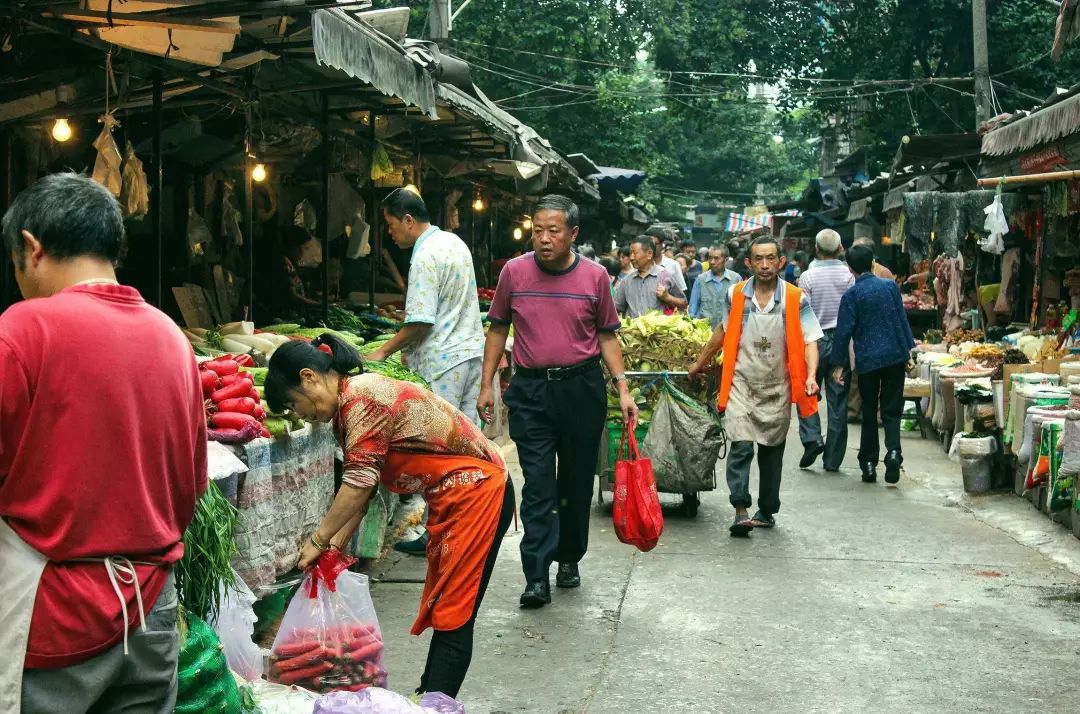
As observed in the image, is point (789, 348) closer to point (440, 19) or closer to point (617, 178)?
point (440, 19)

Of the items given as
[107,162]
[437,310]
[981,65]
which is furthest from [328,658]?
[981,65]

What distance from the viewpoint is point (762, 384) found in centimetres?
834

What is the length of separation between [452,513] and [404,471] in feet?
0.70

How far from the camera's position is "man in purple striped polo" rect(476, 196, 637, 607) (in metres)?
6.43

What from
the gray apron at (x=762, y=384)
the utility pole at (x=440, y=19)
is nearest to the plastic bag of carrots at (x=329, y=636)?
the gray apron at (x=762, y=384)

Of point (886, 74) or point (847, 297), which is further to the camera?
point (886, 74)

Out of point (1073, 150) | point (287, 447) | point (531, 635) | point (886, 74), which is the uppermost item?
point (886, 74)

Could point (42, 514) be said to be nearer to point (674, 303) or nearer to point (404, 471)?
point (404, 471)

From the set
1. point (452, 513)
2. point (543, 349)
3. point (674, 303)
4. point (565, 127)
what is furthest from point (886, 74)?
point (452, 513)

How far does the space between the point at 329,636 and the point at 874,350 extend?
729 centimetres

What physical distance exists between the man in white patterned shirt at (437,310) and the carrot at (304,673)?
2.94m

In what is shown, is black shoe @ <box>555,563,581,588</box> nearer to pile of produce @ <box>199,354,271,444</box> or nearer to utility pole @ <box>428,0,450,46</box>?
pile of produce @ <box>199,354,271,444</box>

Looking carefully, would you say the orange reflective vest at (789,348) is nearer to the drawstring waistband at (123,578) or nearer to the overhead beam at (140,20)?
the overhead beam at (140,20)

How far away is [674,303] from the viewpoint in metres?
12.2
